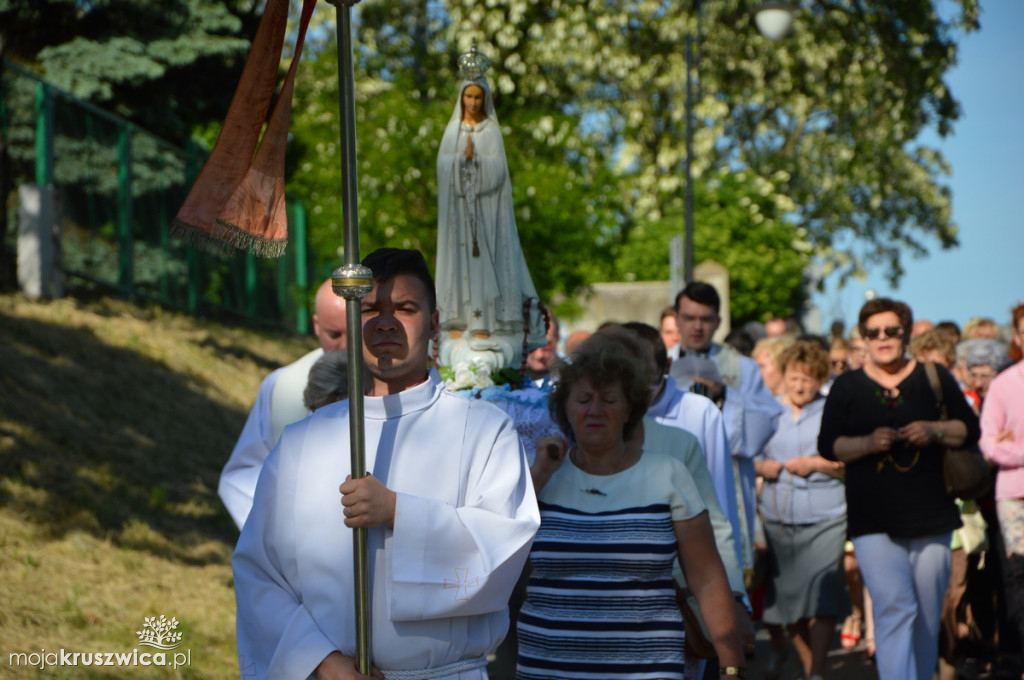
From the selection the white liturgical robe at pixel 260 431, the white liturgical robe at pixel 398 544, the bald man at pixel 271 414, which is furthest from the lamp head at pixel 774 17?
the white liturgical robe at pixel 398 544

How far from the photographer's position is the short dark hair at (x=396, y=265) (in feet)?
10.8

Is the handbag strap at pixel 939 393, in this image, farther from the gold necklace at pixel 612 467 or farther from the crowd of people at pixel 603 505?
the gold necklace at pixel 612 467

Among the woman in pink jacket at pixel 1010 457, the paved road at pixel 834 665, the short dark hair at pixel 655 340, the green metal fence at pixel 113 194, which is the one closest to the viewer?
the short dark hair at pixel 655 340

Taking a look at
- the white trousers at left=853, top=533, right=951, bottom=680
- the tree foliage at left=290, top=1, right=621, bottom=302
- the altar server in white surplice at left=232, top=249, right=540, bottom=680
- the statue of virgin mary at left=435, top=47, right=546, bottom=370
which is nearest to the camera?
the altar server in white surplice at left=232, top=249, right=540, bottom=680

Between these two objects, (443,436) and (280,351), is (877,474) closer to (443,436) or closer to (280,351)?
(443,436)

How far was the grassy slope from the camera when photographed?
23.9 feet

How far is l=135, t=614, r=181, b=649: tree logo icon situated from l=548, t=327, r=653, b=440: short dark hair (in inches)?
144

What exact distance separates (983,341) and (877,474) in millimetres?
2627

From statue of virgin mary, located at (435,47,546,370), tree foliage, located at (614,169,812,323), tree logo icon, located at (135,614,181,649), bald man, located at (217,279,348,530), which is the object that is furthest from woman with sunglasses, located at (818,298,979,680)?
tree foliage, located at (614,169,812,323)

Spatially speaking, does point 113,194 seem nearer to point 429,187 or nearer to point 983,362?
point 429,187

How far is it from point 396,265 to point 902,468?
13.0ft

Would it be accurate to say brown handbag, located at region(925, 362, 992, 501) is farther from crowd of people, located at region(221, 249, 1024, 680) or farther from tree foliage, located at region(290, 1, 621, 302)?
tree foliage, located at region(290, 1, 621, 302)

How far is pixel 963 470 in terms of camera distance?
627cm

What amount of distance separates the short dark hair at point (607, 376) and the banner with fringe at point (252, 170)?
4.96 feet
